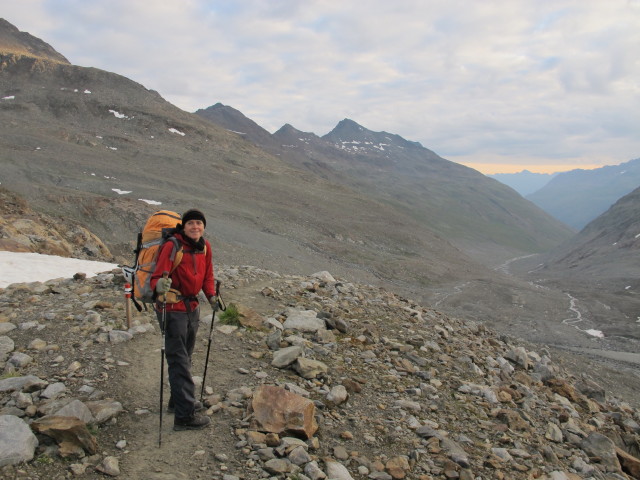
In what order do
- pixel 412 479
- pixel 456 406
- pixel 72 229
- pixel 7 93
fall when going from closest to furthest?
pixel 412 479 < pixel 456 406 < pixel 72 229 < pixel 7 93

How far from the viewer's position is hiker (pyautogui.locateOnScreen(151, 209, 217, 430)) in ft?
18.8

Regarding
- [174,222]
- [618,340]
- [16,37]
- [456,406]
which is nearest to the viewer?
[174,222]

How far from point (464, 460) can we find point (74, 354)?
227 inches

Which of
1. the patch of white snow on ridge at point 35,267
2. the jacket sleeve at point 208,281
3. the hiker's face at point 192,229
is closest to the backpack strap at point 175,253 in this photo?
the hiker's face at point 192,229

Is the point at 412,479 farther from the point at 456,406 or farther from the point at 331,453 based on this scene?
the point at 456,406

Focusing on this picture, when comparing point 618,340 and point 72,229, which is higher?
point 72,229

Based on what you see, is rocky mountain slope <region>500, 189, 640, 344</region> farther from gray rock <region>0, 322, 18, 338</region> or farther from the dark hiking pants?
gray rock <region>0, 322, 18, 338</region>

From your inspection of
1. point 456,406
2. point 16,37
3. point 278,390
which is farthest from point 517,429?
point 16,37

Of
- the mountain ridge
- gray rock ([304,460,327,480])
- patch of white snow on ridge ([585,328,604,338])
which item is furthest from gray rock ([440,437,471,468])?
patch of white snow on ridge ([585,328,604,338])

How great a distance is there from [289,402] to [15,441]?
3.03 m

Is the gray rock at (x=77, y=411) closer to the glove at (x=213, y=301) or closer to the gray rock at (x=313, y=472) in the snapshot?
the glove at (x=213, y=301)

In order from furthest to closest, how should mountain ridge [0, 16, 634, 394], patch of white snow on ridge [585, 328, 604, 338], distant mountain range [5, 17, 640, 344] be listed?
distant mountain range [5, 17, 640, 344] → mountain ridge [0, 16, 634, 394] → patch of white snow on ridge [585, 328, 604, 338]

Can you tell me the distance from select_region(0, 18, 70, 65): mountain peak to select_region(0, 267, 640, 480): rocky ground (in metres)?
124

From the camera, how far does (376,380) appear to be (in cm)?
802
